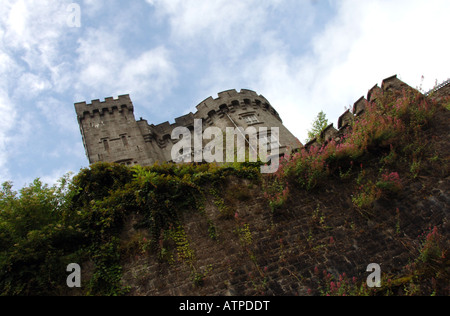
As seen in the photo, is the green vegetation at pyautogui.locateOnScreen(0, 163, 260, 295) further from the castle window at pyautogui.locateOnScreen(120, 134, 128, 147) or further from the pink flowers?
the castle window at pyautogui.locateOnScreen(120, 134, 128, 147)

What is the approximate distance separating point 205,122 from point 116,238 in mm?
17398

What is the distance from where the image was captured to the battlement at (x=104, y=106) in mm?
24641

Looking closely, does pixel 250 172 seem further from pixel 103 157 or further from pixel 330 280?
pixel 103 157

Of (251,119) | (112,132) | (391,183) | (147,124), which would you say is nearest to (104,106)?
(112,132)

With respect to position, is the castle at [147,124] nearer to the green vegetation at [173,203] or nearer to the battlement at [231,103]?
the battlement at [231,103]

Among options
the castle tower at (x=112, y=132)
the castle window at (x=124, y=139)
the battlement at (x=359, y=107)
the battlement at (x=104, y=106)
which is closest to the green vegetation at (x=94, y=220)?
the battlement at (x=359, y=107)

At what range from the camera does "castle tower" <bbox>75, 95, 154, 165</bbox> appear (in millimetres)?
22075

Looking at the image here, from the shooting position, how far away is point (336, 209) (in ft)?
29.9

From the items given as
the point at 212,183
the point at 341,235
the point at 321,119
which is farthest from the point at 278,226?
the point at 321,119

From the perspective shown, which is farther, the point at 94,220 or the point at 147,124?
the point at 147,124

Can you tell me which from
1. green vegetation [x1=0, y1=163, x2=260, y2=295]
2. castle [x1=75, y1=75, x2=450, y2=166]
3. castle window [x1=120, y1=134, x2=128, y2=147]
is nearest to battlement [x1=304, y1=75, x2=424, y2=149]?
green vegetation [x1=0, y1=163, x2=260, y2=295]

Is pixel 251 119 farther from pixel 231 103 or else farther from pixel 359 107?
pixel 359 107

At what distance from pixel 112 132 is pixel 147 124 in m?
2.80

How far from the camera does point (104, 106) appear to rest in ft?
82.8
